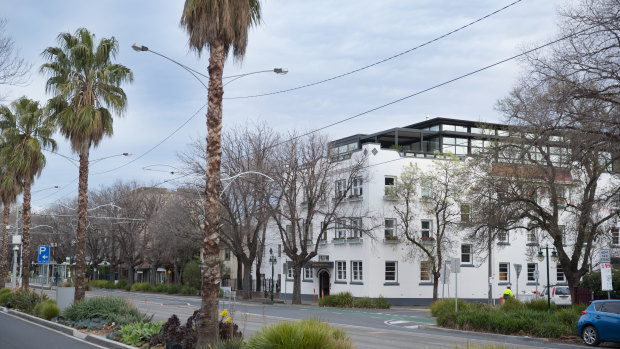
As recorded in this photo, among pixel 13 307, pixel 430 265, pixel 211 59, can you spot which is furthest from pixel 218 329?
pixel 430 265

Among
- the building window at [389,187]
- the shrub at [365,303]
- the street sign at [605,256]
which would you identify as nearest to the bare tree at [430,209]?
the building window at [389,187]

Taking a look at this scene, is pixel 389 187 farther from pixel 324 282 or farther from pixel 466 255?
pixel 324 282

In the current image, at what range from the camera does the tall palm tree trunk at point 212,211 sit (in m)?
13.0

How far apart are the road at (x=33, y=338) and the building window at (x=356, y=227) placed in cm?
2483

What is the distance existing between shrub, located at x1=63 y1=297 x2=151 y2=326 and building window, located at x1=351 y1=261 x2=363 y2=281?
28911 millimetres

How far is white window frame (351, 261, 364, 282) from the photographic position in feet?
161

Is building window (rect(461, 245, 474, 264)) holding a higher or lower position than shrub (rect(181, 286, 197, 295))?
higher

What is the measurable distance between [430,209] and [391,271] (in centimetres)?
572

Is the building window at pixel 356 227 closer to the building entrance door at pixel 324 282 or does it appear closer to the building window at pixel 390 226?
the building window at pixel 390 226

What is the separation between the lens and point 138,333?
16.3 metres

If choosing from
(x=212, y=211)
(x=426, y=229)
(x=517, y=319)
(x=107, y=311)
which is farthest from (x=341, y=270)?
(x=212, y=211)

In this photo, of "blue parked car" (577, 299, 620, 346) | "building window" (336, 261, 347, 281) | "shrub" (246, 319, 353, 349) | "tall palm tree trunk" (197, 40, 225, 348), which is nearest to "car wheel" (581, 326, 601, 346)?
"blue parked car" (577, 299, 620, 346)

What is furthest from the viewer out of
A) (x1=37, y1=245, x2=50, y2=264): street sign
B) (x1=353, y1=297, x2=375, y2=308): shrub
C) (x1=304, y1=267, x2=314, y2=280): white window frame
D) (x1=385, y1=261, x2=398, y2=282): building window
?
(x1=304, y1=267, x2=314, y2=280): white window frame

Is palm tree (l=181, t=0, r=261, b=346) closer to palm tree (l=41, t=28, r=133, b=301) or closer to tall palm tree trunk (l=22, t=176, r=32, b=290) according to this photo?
palm tree (l=41, t=28, r=133, b=301)
